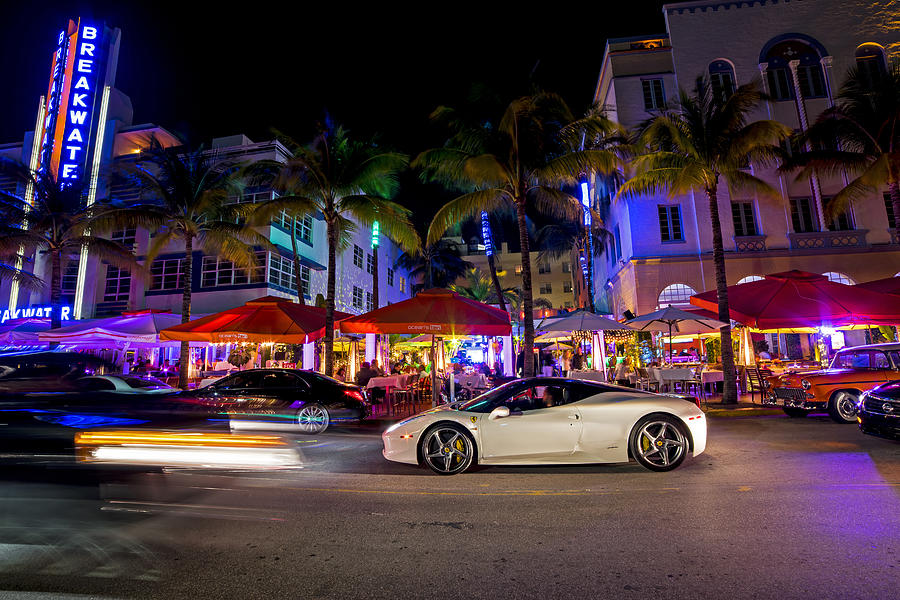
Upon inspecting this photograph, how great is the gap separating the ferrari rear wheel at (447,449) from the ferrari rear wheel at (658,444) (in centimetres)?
223

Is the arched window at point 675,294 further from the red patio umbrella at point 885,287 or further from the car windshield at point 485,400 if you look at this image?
the car windshield at point 485,400

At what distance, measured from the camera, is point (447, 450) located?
6.72 meters

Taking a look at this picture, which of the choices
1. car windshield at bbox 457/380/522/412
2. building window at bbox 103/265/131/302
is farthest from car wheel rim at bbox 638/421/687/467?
building window at bbox 103/265/131/302

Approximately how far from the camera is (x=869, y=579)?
10.4ft

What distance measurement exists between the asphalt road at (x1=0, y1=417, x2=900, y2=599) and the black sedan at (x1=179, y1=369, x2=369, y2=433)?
413 cm

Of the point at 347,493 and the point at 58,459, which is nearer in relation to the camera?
the point at 347,493

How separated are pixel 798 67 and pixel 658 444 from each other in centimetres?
2937

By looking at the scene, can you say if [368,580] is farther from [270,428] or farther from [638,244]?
[638,244]

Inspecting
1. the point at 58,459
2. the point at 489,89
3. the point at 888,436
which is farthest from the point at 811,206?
the point at 58,459

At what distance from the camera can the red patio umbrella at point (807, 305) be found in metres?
14.3

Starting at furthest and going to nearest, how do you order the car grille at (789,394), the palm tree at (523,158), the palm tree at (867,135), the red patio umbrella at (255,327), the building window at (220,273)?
the building window at (220,273) < the palm tree at (867,135) < the palm tree at (523,158) < the red patio umbrella at (255,327) < the car grille at (789,394)

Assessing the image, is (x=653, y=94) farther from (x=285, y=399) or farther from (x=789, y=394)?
(x=285, y=399)

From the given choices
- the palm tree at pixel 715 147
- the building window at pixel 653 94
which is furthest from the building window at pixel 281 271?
the building window at pixel 653 94

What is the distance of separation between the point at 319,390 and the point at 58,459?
18.0ft
